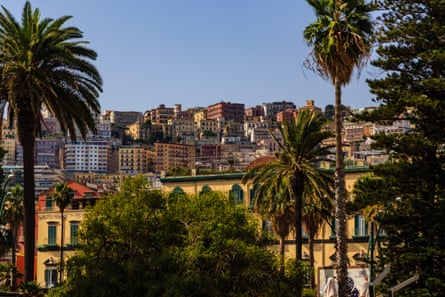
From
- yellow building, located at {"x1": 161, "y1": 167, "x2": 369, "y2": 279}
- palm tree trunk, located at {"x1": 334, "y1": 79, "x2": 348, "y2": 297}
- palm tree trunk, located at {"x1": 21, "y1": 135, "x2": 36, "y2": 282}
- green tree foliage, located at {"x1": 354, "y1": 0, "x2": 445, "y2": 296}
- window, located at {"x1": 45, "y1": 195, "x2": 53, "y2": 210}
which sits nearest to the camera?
palm tree trunk, located at {"x1": 21, "y1": 135, "x2": 36, "y2": 282}

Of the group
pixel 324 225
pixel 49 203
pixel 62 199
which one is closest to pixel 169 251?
pixel 324 225

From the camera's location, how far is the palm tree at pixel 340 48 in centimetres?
3136

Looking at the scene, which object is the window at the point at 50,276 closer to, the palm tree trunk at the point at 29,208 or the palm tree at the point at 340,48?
the palm tree trunk at the point at 29,208

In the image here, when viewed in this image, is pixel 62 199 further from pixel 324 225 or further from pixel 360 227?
pixel 360 227

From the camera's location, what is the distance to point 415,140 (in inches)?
1395

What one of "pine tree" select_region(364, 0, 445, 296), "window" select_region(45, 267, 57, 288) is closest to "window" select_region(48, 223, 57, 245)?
"window" select_region(45, 267, 57, 288)

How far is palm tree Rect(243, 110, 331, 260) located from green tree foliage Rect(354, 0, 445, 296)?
18.7 ft

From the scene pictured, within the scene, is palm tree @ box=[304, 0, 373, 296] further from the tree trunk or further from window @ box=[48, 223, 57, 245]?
window @ box=[48, 223, 57, 245]

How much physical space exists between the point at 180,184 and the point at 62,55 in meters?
37.3

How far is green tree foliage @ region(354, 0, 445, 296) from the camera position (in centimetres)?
3494

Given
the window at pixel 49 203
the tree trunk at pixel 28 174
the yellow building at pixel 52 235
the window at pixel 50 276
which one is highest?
the tree trunk at pixel 28 174

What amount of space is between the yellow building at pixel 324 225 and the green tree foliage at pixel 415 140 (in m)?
24.3

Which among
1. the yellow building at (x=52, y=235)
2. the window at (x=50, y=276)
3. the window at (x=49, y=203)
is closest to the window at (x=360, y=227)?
the yellow building at (x=52, y=235)

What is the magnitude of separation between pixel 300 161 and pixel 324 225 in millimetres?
19752
